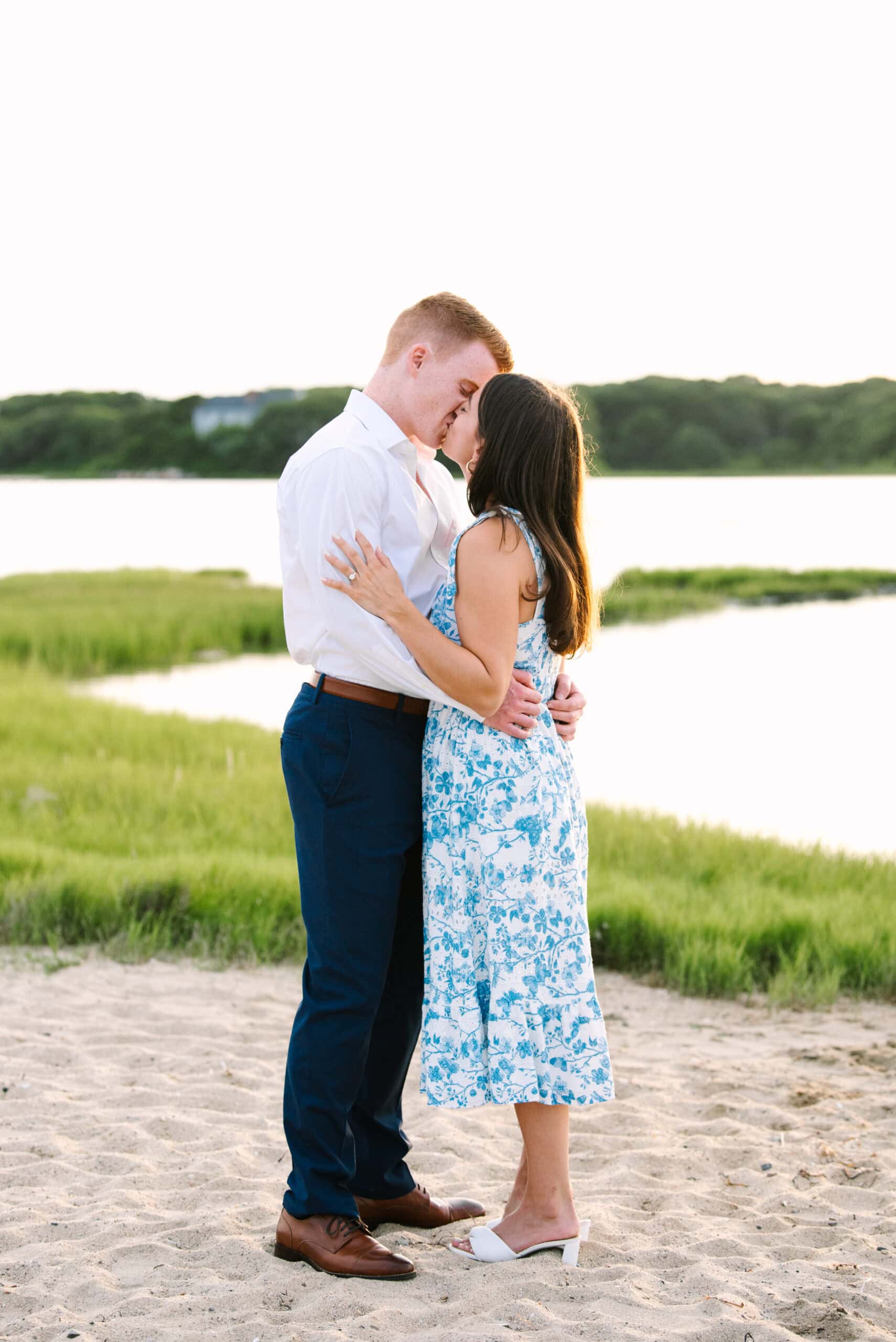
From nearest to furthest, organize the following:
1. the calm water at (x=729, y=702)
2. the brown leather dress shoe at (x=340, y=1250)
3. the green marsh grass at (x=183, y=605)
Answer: the brown leather dress shoe at (x=340, y=1250)
the calm water at (x=729, y=702)
the green marsh grass at (x=183, y=605)

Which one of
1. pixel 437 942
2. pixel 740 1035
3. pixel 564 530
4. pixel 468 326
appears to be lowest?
pixel 740 1035

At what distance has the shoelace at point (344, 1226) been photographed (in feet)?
10.4

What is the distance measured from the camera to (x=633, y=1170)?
12.7ft

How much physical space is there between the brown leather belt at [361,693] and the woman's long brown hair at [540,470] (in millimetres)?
413

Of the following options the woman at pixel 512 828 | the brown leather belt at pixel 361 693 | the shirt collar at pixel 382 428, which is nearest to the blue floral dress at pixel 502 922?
the woman at pixel 512 828

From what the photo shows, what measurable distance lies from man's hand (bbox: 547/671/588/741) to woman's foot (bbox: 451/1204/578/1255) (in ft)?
3.79

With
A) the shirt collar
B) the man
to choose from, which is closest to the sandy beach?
the man

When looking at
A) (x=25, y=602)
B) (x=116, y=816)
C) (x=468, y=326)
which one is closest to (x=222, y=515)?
(x=25, y=602)

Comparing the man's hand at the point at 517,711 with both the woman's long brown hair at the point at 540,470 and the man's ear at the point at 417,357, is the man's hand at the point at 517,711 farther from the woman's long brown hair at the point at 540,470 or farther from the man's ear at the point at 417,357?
the man's ear at the point at 417,357

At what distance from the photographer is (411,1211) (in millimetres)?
3500

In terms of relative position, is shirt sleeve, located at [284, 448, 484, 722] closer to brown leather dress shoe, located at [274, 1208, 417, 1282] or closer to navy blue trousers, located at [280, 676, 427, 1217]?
navy blue trousers, located at [280, 676, 427, 1217]

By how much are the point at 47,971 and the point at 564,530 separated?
3.60 meters

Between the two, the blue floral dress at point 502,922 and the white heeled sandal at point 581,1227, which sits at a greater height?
the blue floral dress at point 502,922

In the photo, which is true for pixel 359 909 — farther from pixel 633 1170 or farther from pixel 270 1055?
pixel 270 1055
